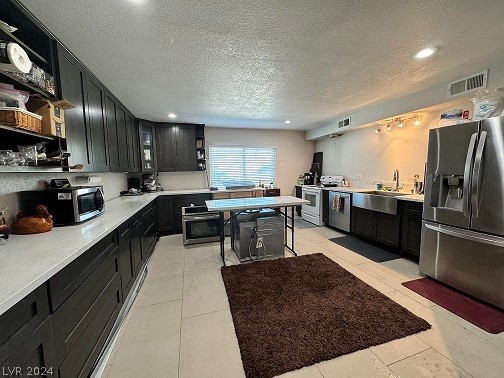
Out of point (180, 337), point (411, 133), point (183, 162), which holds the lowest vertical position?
point (180, 337)

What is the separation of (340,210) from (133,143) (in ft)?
13.8

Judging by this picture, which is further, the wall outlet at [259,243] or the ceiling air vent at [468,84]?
the wall outlet at [259,243]

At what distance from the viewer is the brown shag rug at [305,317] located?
1536 mm

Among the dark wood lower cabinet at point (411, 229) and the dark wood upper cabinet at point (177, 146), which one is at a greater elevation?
the dark wood upper cabinet at point (177, 146)

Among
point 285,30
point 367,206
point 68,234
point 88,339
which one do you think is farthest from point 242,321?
point 367,206

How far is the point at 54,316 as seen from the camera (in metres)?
1.01

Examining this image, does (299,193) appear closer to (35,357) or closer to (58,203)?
(58,203)

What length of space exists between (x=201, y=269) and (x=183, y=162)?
8.78 feet

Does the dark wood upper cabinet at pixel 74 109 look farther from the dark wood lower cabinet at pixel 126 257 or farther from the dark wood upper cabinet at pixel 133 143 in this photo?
the dark wood upper cabinet at pixel 133 143

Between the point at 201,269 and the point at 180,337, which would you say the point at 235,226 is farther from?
the point at 180,337

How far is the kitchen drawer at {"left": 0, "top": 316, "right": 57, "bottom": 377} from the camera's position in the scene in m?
0.77

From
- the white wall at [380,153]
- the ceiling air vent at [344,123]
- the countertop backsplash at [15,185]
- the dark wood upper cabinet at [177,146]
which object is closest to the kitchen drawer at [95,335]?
the countertop backsplash at [15,185]

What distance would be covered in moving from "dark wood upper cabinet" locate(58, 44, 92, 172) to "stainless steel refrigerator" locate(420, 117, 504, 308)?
364cm

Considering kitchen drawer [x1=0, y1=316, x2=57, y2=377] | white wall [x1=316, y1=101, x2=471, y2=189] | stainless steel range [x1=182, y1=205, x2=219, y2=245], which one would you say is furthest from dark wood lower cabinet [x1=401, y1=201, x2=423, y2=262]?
kitchen drawer [x1=0, y1=316, x2=57, y2=377]
